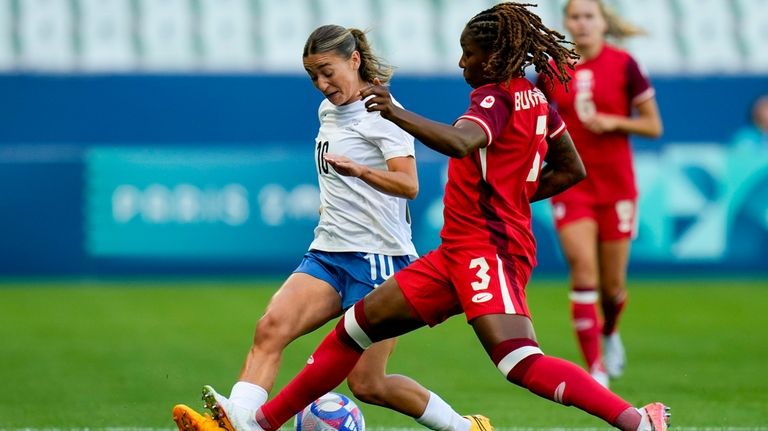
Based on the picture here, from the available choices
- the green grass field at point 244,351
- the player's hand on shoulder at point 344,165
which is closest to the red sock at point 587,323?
the green grass field at point 244,351

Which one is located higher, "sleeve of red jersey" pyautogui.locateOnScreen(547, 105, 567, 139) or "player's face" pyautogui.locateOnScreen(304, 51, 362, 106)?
"player's face" pyautogui.locateOnScreen(304, 51, 362, 106)

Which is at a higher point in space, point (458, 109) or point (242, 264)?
point (458, 109)

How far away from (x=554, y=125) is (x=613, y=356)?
370 centimetres

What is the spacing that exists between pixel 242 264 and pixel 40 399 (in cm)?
756

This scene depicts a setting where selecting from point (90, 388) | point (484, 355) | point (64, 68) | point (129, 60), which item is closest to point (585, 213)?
point (484, 355)

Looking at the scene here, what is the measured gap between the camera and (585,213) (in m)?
8.96

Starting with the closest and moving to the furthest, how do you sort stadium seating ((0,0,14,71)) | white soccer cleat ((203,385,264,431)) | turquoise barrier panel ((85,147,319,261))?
white soccer cleat ((203,385,264,431)), turquoise barrier panel ((85,147,319,261)), stadium seating ((0,0,14,71))

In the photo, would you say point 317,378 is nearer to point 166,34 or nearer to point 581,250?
point 581,250

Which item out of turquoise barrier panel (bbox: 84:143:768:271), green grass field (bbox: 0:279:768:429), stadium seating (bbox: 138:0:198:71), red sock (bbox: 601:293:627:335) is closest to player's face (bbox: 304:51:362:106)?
green grass field (bbox: 0:279:768:429)

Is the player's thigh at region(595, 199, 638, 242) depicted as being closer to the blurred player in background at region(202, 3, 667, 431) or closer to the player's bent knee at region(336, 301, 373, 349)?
the blurred player in background at region(202, 3, 667, 431)

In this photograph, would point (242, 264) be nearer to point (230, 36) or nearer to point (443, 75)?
point (443, 75)

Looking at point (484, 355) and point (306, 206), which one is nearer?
point (484, 355)

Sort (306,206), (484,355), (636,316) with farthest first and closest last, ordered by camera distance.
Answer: (306,206), (636,316), (484,355)

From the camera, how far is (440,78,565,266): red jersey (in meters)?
5.59
